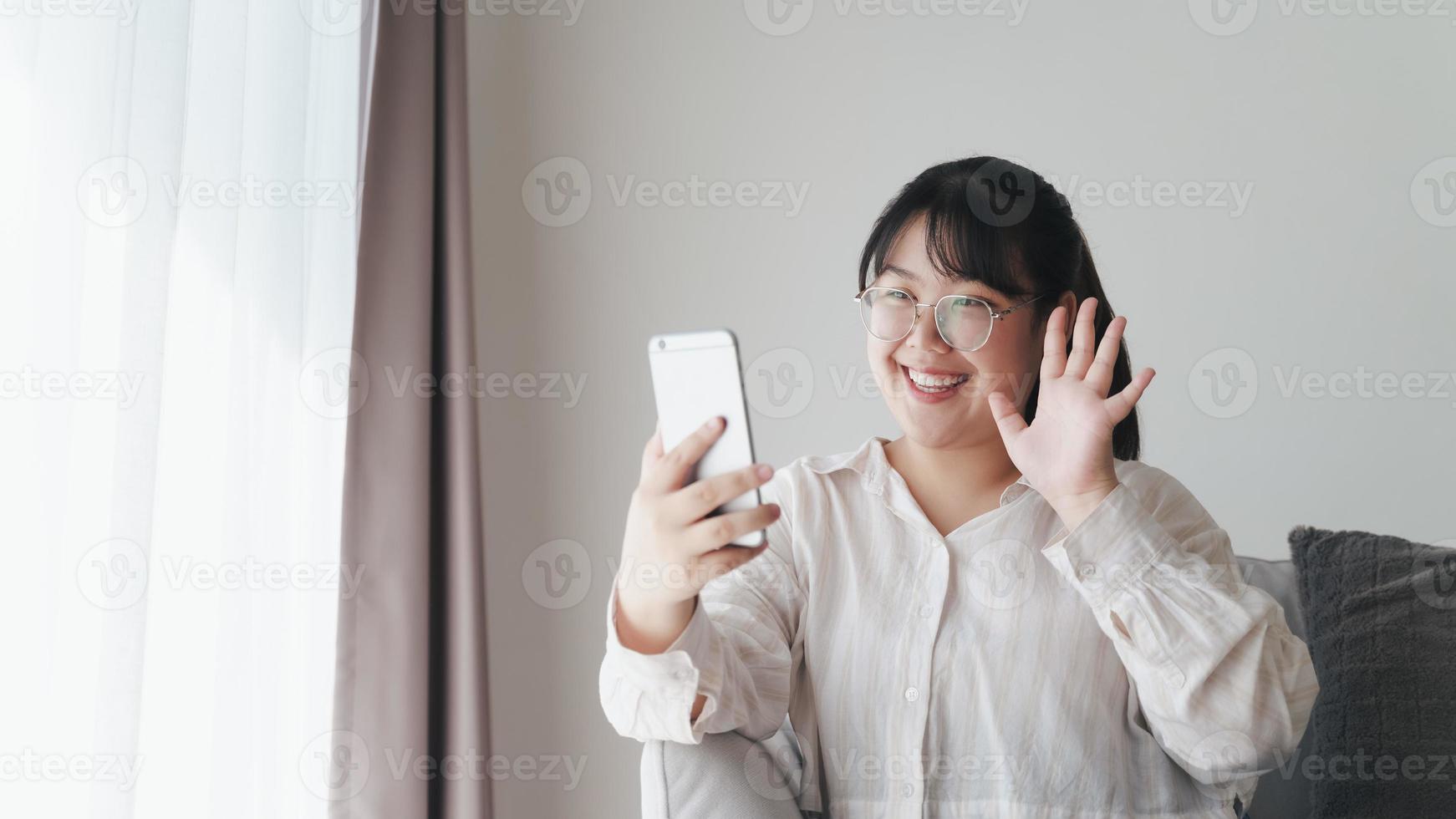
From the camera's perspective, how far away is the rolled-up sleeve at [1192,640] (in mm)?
1099

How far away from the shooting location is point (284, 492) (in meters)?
1.69

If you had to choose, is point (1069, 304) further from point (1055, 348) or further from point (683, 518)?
point (683, 518)

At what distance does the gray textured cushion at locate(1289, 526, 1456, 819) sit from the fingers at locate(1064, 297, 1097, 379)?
0.59m

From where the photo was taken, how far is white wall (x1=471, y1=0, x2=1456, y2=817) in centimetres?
202

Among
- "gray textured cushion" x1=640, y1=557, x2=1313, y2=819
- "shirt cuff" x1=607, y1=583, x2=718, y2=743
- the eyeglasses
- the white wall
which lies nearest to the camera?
"shirt cuff" x1=607, y1=583, x2=718, y2=743

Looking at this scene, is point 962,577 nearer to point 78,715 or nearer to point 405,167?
point 78,715

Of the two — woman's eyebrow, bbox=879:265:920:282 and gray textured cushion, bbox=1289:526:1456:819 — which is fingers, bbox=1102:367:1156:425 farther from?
gray textured cushion, bbox=1289:526:1456:819

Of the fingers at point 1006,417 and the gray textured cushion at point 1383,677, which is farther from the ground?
the fingers at point 1006,417

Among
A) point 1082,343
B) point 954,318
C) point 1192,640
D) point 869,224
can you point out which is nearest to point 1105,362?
point 1082,343

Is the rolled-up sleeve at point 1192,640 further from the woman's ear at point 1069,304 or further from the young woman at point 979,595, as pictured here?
the woman's ear at point 1069,304

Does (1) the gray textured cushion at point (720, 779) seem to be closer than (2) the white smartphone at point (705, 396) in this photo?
No

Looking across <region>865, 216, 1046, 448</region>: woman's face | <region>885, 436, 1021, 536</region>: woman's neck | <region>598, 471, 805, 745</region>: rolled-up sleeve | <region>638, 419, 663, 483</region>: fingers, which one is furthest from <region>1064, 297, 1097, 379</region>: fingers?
<region>638, 419, 663, 483</region>: fingers

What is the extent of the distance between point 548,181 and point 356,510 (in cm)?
93

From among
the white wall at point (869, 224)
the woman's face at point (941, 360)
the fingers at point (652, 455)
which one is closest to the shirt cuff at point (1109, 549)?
the woman's face at point (941, 360)
